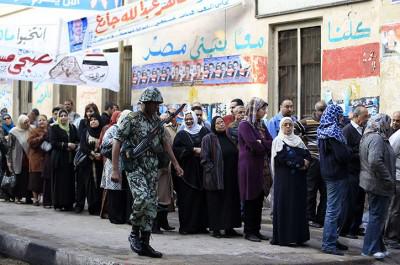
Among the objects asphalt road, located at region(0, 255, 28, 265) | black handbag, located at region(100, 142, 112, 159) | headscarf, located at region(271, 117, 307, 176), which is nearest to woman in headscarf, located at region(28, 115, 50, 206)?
black handbag, located at region(100, 142, 112, 159)

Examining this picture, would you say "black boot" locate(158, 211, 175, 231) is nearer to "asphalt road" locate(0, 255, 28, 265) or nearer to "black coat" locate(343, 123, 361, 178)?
"asphalt road" locate(0, 255, 28, 265)

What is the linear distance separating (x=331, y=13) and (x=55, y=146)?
513 centimetres

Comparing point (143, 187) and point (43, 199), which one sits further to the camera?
point (43, 199)

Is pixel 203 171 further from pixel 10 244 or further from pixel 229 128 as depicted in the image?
pixel 10 244

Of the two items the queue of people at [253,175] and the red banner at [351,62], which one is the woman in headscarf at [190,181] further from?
the red banner at [351,62]

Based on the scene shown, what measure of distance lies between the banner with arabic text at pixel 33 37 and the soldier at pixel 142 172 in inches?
367

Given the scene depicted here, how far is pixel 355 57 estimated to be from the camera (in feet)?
44.4

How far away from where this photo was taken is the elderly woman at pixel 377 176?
31.1 feet

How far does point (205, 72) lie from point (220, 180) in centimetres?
605

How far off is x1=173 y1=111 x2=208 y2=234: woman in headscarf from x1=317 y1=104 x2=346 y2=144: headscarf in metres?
1.94

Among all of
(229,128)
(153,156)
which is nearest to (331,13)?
(229,128)

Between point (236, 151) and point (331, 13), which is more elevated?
point (331, 13)

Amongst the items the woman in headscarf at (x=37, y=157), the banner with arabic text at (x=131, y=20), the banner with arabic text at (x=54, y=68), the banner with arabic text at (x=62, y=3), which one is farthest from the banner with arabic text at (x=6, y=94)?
the woman in headscarf at (x=37, y=157)

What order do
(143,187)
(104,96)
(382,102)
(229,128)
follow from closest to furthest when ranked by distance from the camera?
(143,187) → (229,128) → (382,102) → (104,96)
